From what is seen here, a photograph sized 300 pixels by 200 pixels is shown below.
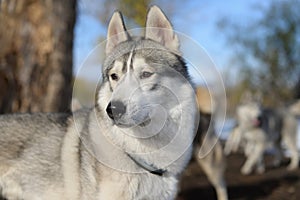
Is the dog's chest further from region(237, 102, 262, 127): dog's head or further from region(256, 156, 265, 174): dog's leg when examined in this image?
region(237, 102, 262, 127): dog's head

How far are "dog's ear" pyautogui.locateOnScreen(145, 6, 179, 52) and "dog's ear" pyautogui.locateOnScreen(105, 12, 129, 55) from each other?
19cm

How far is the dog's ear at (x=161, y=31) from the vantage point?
3.33 m

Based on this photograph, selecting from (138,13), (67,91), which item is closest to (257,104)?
(138,13)

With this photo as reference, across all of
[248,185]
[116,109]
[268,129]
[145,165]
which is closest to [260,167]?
[268,129]

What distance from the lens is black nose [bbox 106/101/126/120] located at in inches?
111

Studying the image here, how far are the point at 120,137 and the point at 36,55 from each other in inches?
148

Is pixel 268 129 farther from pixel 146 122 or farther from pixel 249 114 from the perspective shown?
pixel 146 122

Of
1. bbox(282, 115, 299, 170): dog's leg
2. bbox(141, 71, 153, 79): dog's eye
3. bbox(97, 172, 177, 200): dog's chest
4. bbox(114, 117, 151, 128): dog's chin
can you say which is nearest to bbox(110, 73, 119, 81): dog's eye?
bbox(141, 71, 153, 79): dog's eye

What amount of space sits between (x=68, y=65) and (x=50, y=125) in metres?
3.38

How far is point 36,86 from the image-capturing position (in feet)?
21.5

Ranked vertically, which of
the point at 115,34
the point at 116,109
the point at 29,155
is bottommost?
the point at 29,155

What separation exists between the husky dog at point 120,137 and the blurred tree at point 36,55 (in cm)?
296

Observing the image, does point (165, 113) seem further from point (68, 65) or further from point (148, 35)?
point (68, 65)

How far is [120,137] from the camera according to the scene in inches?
129
